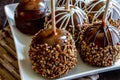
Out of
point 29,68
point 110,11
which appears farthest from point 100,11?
point 29,68

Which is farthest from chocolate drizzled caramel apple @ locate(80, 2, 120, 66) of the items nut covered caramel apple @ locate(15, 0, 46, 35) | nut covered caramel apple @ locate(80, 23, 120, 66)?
nut covered caramel apple @ locate(15, 0, 46, 35)

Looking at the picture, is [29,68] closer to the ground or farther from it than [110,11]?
closer to the ground

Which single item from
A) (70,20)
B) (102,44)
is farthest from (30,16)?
(102,44)

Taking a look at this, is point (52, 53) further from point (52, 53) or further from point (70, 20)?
point (70, 20)

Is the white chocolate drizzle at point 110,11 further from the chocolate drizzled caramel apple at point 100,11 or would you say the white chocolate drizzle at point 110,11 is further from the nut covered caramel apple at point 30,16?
the nut covered caramel apple at point 30,16

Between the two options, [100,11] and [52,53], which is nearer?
[52,53]

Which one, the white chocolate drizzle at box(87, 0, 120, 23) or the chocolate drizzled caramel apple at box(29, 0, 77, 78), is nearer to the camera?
the chocolate drizzled caramel apple at box(29, 0, 77, 78)

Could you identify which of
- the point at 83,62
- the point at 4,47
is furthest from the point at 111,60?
the point at 4,47

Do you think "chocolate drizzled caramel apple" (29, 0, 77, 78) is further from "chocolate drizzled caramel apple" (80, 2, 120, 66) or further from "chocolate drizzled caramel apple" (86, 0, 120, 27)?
"chocolate drizzled caramel apple" (86, 0, 120, 27)
